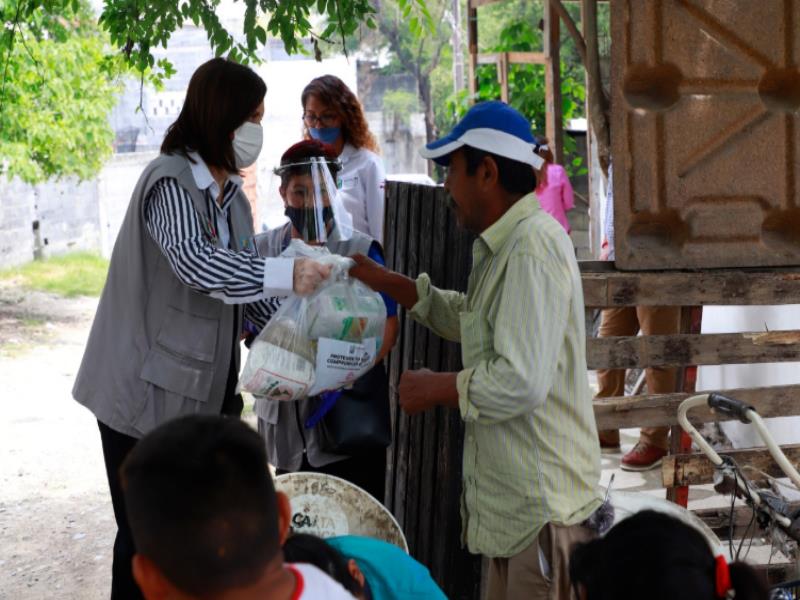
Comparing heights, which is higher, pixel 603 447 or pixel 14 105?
pixel 14 105

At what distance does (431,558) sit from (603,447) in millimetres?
3163

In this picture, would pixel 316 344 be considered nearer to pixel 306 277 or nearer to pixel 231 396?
pixel 306 277

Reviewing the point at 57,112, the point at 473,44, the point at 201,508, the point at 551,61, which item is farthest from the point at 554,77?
the point at 201,508

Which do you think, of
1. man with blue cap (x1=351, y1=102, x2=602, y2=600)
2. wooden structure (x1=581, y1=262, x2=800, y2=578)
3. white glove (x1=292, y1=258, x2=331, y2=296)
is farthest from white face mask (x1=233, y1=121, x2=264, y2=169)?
wooden structure (x1=581, y1=262, x2=800, y2=578)

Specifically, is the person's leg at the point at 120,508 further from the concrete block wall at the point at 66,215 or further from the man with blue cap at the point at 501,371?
the concrete block wall at the point at 66,215

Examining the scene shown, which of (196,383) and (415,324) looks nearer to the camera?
(196,383)

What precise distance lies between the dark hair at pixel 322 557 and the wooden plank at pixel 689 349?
196 cm

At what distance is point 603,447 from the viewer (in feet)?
22.8

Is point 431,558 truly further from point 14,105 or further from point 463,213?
point 14,105

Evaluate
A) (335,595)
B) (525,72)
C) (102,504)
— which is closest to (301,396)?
(335,595)

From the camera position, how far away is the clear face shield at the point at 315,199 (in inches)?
136

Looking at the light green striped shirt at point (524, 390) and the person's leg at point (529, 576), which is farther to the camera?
the person's leg at point (529, 576)

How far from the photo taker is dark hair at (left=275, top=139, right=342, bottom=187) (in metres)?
3.47

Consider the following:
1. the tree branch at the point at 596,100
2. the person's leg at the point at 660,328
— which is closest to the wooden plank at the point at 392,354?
the person's leg at the point at 660,328
